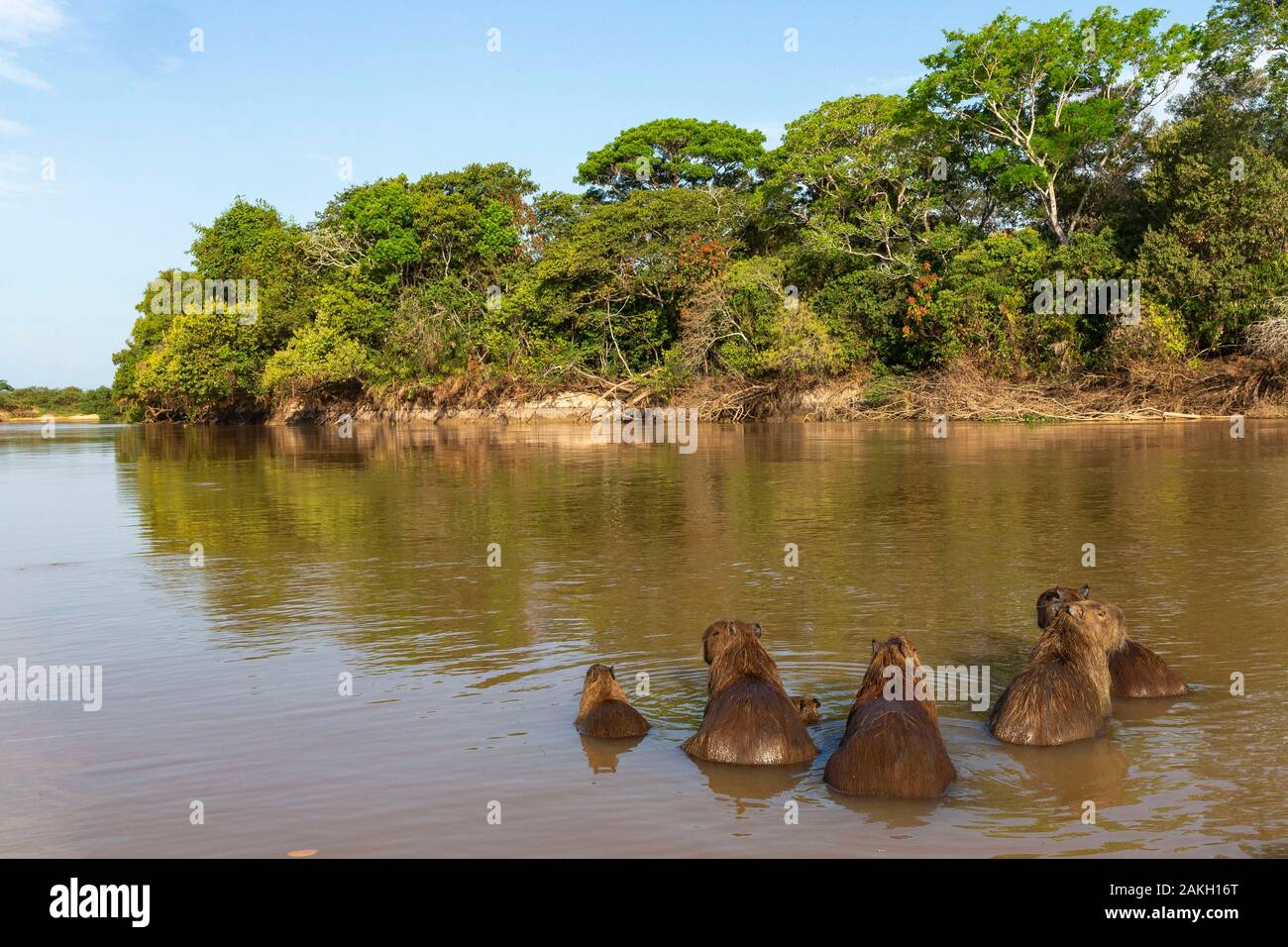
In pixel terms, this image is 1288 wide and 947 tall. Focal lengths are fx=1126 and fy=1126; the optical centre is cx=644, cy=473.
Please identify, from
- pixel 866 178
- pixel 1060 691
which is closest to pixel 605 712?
pixel 1060 691

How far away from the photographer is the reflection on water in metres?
4.83

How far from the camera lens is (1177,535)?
39.0ft

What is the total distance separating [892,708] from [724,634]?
1.37 meters

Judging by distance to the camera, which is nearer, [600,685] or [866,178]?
[600,685]

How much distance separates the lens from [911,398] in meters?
39.8


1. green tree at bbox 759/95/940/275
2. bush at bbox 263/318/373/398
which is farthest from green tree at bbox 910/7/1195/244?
bush at bbox 263/318/373/398

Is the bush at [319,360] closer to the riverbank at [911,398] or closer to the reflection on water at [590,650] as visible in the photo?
the riverbank at [911,398]

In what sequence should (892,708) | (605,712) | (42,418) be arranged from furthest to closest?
(42,418) < (605,712) < (892,708)

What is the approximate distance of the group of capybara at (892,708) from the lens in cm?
500

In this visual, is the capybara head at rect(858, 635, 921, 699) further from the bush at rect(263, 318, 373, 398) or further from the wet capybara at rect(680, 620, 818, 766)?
the bush at rect(263, 318, 373, 398)

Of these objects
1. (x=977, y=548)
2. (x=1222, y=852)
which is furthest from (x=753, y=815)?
(x=977, y=548)

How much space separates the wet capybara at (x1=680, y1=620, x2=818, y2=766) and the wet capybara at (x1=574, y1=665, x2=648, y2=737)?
1.21ft

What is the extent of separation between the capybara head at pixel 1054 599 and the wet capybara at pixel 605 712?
8.34 feet

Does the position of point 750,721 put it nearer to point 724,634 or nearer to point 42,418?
point 724,634
